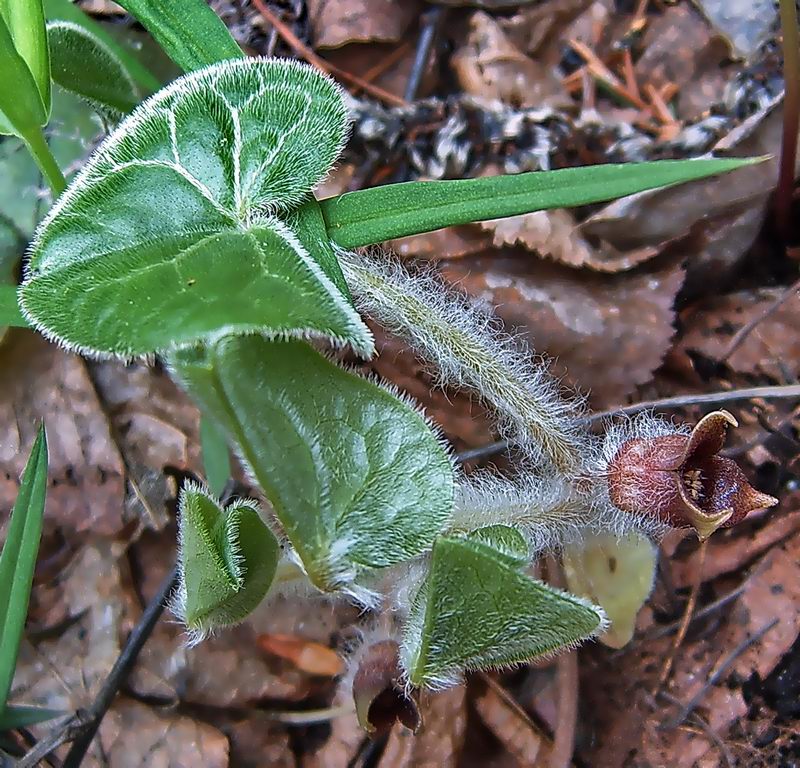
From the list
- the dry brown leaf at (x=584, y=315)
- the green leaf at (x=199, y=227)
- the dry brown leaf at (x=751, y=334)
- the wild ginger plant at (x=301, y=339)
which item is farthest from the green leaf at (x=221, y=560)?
the dry brown leaf at (x=751, y=334)

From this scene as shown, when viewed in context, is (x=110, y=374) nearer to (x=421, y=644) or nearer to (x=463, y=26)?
(x=421, y=644)

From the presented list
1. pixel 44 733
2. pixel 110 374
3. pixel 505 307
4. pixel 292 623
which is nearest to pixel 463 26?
pixel 505 307

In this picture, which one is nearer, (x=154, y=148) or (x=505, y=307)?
(x=154, y=148)

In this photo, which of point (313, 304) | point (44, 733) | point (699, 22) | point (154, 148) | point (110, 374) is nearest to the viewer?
point (313, 304)

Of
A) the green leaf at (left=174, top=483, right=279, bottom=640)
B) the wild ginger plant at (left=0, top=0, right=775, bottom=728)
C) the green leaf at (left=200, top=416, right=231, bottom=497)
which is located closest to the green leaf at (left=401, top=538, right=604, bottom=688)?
the wild ginger plant at (left=0, top=0, right=775, bottom=728)

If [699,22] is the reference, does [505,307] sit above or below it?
below

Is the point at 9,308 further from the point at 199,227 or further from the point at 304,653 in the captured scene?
the point at 304,653

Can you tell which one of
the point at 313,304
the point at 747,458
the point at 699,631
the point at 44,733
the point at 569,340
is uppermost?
the point at 313,304
